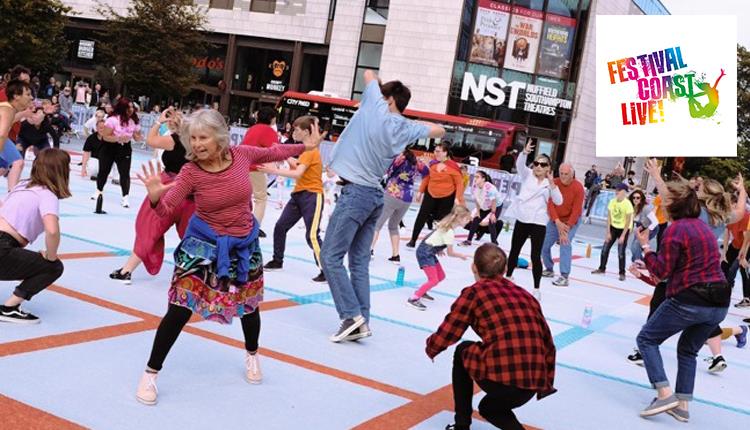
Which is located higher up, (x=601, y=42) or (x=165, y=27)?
(x=165, y=27)

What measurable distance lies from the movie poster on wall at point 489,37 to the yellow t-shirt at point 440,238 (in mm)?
37801

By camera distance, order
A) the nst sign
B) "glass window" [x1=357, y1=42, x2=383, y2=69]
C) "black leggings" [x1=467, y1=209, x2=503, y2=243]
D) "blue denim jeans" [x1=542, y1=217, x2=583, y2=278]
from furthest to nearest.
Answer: "glass window" [x1=357, y1=42, x2=383, y2=69], the nst sign, "black leggings" [x1=467, y1=209, x2=503, y2=243], "blue denim jeans" [x1=542, y1=217, x2=583, y2=278]

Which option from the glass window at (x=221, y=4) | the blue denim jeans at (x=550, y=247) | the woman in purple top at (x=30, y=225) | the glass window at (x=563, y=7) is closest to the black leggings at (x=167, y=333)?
the woman in purple top at (x=30, y=225)

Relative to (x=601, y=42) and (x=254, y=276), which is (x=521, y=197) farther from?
(x=254, y=276)

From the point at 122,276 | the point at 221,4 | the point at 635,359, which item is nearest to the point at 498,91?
the point at 221,4

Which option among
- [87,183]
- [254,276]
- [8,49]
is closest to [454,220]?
[254,276]

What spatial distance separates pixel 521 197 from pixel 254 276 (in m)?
5.40

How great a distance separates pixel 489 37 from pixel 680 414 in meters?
41.3

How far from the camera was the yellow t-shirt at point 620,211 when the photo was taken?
12.4 metres

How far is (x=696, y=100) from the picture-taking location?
7.15 m

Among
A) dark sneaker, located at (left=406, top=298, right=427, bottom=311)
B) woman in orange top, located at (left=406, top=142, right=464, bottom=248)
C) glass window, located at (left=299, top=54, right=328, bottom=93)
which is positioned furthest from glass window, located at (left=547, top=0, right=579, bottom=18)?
dark sneaker, located at (left=406, top=298, right=427, bottom=311)

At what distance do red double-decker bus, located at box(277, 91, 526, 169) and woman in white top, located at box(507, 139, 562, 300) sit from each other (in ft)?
82.7

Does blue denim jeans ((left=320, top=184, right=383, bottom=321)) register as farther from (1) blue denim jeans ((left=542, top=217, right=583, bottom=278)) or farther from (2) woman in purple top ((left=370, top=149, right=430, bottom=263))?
(1) blue denim jeans ((left=542, top=217, right=583, bottom=278))

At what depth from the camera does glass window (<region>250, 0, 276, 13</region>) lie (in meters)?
48.4
